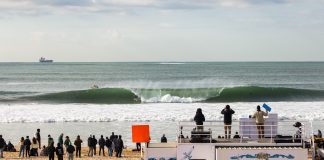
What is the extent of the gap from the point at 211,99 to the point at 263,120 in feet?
154

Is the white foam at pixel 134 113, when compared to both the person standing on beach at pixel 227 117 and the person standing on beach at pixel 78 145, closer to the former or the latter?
the person standing on beach at pixel 78 145

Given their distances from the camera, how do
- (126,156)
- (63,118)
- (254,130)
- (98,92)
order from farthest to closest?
(98,92), (63,118), (126,156), (254,130)

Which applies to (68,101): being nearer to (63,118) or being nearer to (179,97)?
(179,97)

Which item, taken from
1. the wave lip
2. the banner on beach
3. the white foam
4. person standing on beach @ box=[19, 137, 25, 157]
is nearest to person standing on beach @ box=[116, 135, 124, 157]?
person standing on beach @ box=[19, 137, 25, 157]

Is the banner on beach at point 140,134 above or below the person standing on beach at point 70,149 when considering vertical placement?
above

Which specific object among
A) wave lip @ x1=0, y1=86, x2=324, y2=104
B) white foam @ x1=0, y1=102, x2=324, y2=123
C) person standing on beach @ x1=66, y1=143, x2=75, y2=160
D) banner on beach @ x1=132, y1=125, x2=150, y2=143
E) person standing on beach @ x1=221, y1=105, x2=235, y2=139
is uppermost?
wave lip @ x1=0, y1=86, x2=324, y2=104

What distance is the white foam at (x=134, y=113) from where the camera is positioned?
146 feet

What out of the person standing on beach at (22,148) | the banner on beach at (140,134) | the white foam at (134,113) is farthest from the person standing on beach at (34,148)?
the white foam at (134,113)

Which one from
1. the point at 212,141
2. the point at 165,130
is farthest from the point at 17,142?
the point at 212,141

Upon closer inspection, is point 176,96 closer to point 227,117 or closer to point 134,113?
point 134,113

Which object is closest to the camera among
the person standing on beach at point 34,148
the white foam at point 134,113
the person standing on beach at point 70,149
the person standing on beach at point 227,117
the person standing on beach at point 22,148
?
the person standing on beach at point 227,117

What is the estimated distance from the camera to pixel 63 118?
45156 millimetres

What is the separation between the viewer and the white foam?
146 ft

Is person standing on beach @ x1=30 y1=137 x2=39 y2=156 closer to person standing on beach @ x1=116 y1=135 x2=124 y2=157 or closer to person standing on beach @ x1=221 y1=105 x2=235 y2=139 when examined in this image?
person standing on beach @ x1=116 y1=135 x2=124 y2=157
